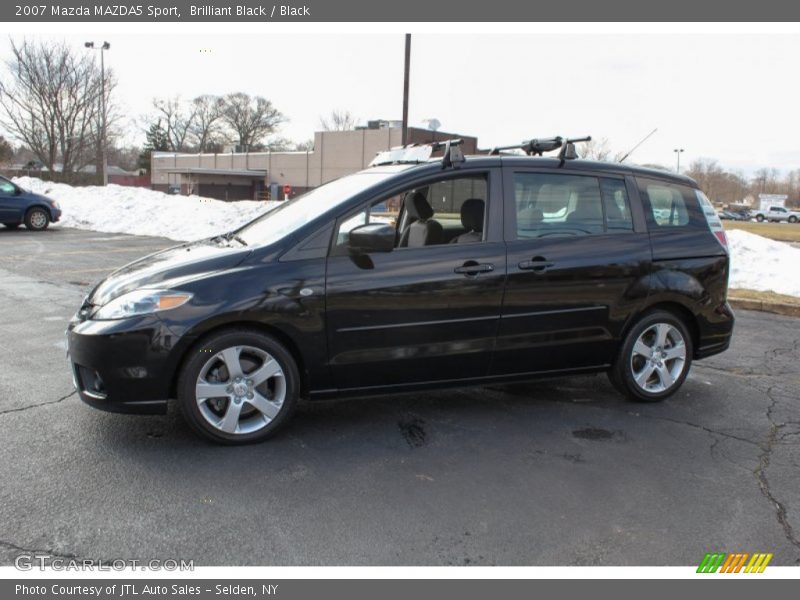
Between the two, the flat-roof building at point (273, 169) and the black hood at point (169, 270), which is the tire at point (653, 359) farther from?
the flat-roof building at point (273, 169)

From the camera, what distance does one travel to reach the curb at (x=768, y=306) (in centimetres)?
866

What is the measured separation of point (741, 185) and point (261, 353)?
11185cm

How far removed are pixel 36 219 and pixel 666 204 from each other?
17.6 meters

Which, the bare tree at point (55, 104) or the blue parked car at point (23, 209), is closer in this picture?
the blue parked car at point (23, 209)

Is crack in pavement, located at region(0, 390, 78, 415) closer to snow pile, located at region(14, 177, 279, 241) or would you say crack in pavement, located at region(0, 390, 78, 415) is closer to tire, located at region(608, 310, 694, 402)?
tire, located at region(608, 310, 694, 402)

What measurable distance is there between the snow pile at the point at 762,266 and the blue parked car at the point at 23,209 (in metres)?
16.9

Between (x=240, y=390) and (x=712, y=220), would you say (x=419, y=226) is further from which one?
(x=712, y=220)

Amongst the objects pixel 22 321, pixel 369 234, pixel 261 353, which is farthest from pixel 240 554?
pixel 22 321

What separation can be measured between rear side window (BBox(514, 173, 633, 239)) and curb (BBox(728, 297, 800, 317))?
5.14 m

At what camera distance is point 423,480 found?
3.57 meters

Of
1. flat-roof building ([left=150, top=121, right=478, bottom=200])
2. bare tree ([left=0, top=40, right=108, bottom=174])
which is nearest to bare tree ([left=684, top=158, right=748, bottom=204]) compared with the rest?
flat-roof building ([left=150, top=121, right=478, bottom=200])

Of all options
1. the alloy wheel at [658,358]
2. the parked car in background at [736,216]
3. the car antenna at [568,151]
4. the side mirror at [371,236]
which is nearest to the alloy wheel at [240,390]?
the side mirror at [371,236]

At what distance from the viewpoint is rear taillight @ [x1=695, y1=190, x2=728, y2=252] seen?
5.17 m

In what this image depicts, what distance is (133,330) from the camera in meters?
3.67
